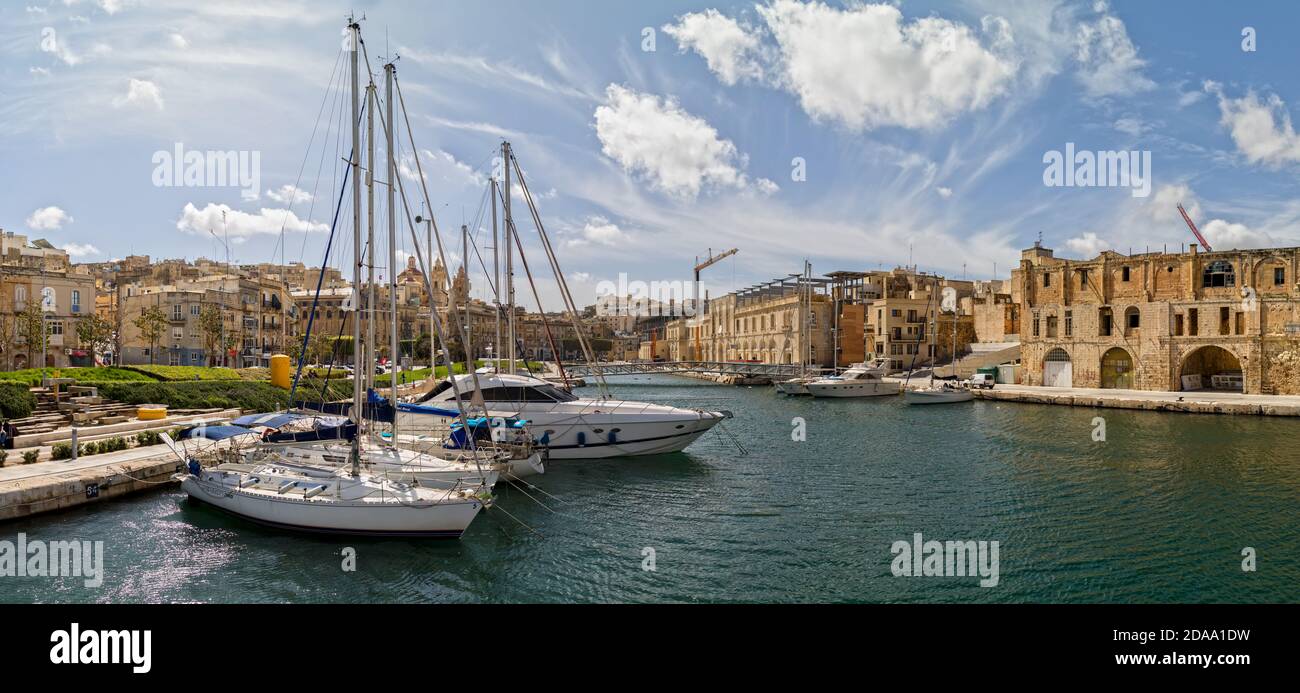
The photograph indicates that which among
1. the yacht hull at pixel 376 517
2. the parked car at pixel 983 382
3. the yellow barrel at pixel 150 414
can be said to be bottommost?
the yacht hull at pixel 376 517

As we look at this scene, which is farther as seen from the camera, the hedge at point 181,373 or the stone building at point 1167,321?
the stone building at point 1167,321

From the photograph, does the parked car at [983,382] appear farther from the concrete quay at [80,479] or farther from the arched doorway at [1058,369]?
the concrete quay at [80,479]

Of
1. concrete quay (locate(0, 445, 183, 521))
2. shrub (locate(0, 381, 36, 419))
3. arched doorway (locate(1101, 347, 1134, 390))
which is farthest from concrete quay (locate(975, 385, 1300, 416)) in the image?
shrub (locate(0, 381, 36, 419))

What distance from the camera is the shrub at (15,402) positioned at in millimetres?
23953

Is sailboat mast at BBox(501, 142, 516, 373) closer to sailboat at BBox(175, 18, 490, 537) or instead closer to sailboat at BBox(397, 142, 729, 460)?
sailboat at BBox(397, 142, 729, 460)

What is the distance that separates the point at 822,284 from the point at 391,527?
9064 cm

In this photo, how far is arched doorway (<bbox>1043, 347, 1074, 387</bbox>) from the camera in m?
59.8

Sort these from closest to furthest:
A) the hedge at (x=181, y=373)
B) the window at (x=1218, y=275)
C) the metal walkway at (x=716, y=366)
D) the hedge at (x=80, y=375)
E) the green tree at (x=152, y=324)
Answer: the hedge at (x=80, y=375) → the hedge at (x=181, y=373) → the green tree at (x=152, y=324) → the window at (x=1218, y=275) → the metal walkway at (x=716, y=366)

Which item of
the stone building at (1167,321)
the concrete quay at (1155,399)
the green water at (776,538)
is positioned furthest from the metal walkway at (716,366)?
the green water at (776,538)

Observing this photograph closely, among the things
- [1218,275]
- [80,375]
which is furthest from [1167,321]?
[80,375]

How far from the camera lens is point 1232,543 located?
15883 mm

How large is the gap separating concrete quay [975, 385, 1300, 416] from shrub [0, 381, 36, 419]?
61007 millimetres

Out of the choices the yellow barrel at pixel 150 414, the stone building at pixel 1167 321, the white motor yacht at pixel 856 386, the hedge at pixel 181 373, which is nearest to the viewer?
the yellow barrel at pixel 150 414

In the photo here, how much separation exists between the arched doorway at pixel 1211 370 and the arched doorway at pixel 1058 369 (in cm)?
819
